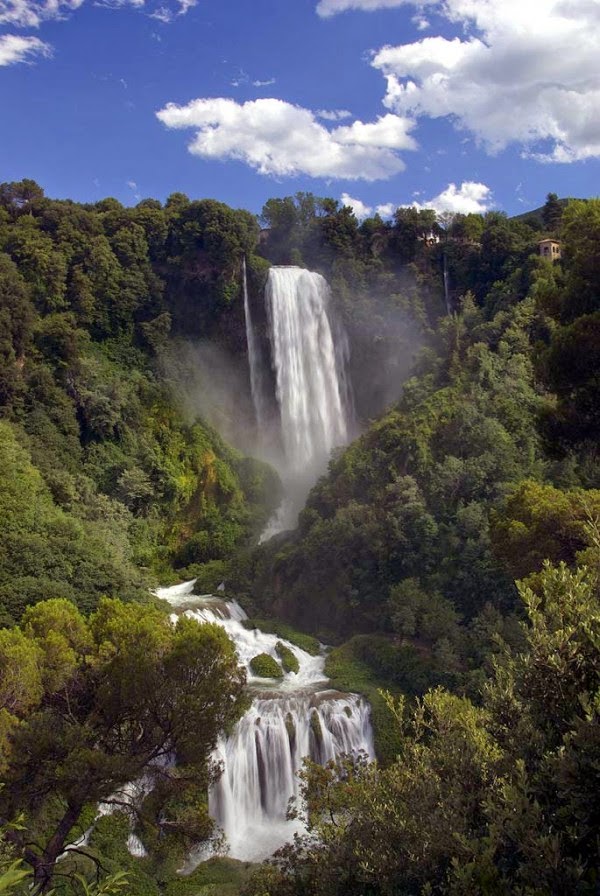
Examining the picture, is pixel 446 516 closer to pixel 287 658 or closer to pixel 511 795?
pixel 287 658

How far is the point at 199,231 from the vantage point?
34.2 m

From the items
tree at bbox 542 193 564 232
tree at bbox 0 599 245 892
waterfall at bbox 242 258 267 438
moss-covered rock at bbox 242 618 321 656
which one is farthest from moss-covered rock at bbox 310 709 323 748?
tree at bbox 542 193 564 232

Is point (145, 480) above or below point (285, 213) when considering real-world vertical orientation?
below

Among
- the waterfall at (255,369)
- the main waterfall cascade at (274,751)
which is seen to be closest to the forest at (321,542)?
the waterfall at (255,369)

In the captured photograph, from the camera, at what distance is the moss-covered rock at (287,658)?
18.6m

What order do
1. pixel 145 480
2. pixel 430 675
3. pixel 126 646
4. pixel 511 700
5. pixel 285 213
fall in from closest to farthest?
1. pixel 511 700
2. pixel 126 646
3. pixel 430 675
4. pixel 145 480
5. pixel 285 213

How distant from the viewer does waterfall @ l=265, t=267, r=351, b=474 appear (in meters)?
33.8

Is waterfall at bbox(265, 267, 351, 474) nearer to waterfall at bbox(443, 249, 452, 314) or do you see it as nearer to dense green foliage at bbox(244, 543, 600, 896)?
waterfall at bbox(443, 249, 452, 314)

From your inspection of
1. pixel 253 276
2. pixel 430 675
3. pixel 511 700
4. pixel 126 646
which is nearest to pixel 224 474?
pixel 253 276

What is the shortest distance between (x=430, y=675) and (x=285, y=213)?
29.5 meters

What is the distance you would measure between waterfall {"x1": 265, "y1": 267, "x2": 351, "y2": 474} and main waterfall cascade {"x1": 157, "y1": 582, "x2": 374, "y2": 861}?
17461 millimetres

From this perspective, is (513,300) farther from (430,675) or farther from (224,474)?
(430,675)

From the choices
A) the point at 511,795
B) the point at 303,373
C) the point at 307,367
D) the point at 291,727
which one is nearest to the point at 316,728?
the point at 291,727

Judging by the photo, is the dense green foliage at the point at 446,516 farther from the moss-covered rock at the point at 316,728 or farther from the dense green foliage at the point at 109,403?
the dense green foliage at the point at 109,403
